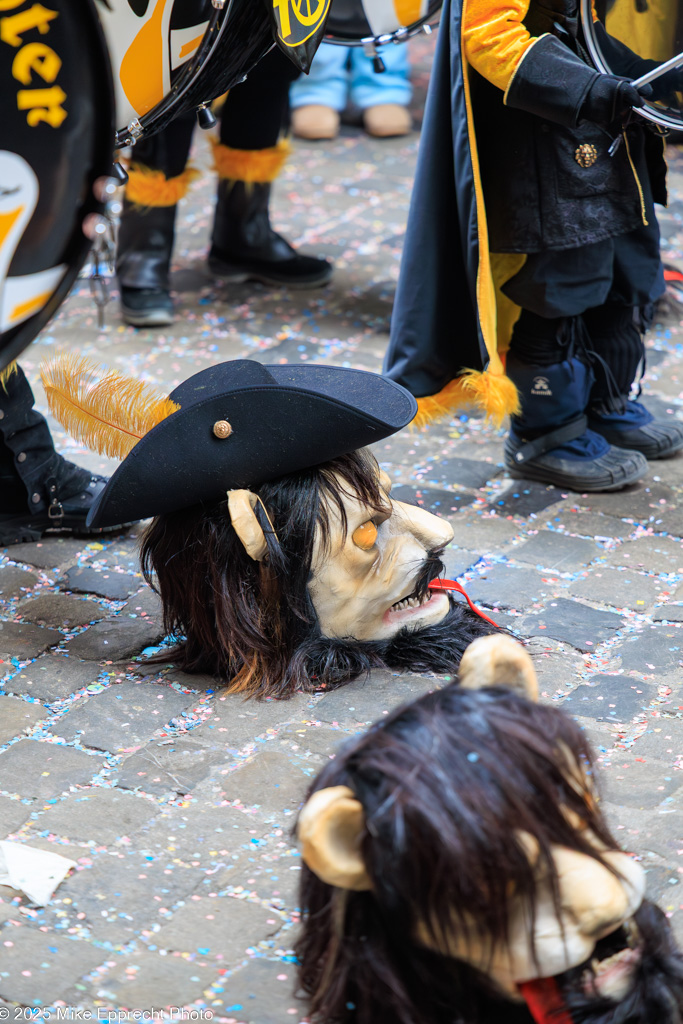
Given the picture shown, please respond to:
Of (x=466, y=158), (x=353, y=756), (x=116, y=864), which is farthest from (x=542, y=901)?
(x=466, y=158)

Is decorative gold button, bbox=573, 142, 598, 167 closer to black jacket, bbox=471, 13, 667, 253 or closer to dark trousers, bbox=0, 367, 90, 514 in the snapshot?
black jacket, bbox=471, 13, 667, 253

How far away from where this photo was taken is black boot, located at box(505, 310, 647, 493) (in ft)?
10.4

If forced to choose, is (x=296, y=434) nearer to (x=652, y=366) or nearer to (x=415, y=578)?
(x=415, y=578)

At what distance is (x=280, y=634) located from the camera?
2.28m

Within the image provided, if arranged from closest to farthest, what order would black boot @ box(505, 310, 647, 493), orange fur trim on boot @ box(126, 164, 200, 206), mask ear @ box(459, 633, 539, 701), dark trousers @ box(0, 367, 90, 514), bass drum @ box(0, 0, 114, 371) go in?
mask ear @ box(459, 633, 539, 701)
bass drum @ box(0, 0, 114, 371)
dark trousers @ box(0, 367, 90, 514)
black boot @ box(505, 310, 647, 493)
orange fur trim on boot @ box(126, 164, 200, 206)

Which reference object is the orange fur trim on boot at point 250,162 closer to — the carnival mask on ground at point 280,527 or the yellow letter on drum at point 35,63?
the carnival mask on ground at point 280,527

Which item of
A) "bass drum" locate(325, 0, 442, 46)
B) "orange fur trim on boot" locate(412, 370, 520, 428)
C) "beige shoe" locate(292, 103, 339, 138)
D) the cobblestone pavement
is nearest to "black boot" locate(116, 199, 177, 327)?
the cobblestone pavement

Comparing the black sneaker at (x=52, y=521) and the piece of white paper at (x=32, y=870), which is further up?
the piece of white paper at (x=32, y=870)

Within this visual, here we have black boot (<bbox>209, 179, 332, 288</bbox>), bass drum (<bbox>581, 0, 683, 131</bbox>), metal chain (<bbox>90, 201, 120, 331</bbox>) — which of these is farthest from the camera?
black boot (<bbox>209, 179, 332, 288</bbox>)

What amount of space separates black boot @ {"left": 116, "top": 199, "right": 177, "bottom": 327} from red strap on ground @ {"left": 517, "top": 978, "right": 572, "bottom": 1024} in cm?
343

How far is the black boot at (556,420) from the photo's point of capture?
3162 mm

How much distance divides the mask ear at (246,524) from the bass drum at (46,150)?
24.1 inches

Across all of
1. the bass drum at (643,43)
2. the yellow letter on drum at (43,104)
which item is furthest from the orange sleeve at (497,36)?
the yellow letter on drum at (43,104)

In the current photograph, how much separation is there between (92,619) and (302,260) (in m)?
2.49
